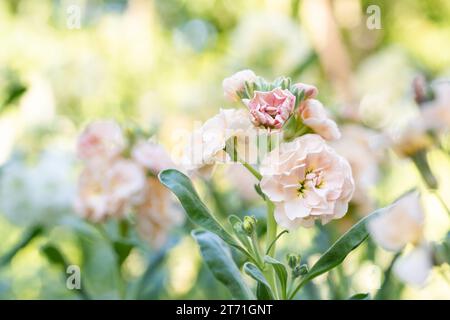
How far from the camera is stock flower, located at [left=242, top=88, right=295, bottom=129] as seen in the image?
2.46ft

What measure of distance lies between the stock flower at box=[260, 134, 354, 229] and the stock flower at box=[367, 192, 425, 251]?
63 millimetres

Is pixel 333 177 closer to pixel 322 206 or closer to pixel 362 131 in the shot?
pixel 322 206

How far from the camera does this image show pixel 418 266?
822 mm

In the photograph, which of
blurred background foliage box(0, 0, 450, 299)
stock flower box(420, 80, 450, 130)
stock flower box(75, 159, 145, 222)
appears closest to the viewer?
stock flower box(420, 80, 450, 130)

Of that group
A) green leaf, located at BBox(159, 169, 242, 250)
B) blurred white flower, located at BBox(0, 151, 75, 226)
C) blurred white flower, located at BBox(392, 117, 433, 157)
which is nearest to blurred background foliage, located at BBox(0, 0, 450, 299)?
blurred white flower, located at BBox(0, 151, 75, 226)

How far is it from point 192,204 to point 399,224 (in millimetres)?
211

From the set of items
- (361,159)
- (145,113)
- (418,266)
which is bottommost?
(418,266)

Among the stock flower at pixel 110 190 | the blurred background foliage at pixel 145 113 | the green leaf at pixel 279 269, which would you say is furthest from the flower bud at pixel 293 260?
the stock flower at pixel 110 190

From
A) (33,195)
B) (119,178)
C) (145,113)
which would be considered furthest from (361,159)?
(145,113)

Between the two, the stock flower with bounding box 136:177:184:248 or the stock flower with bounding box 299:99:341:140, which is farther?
the stock flower with bounding box 136:177:184:248

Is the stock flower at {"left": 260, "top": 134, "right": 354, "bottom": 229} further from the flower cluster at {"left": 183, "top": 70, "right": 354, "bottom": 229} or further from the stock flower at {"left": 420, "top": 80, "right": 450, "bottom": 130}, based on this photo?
the stock flower at {"left": 420, "top": 80, "right": 450, "bottom": 130}

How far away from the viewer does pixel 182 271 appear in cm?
184

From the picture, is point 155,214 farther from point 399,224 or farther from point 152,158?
point 399,224
